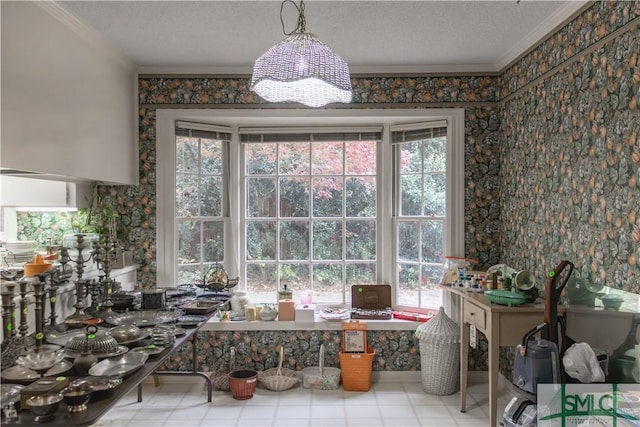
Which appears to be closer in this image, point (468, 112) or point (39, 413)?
point (39, 413)

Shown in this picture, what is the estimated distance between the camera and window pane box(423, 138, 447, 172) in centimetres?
438

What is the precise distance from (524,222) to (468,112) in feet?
3.66

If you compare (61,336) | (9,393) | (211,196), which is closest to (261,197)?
(211,196)

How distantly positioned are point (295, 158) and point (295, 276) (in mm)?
1109

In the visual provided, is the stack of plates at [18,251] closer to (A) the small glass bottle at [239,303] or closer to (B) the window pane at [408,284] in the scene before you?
(A) the small glass bottle at [239,303]

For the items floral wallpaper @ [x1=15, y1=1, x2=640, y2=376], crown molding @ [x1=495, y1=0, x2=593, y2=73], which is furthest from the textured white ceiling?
floral wallpaper @ [x1=15, y1=1, x2=640, y2=376]

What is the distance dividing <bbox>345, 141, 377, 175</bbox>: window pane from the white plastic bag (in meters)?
2.51

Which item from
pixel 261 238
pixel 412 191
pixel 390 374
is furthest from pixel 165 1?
pixel 390 374

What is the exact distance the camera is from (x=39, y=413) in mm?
1554

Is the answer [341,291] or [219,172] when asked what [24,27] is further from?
[341,291]

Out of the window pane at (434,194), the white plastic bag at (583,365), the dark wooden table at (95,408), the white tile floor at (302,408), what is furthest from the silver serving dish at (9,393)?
the window pane at (434,194)

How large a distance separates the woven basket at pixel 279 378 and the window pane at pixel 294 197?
1.26 metres

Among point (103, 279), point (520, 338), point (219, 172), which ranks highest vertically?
point (219, 172)

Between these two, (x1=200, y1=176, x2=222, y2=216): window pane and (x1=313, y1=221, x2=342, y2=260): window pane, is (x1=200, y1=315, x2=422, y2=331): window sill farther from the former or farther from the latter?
(x1=200, y1=176, x2=222, y2=216): window pane
